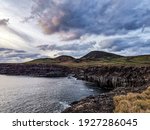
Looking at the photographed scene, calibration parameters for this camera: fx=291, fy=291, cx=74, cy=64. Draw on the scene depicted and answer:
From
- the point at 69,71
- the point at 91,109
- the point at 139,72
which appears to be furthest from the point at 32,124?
the point at 69,71

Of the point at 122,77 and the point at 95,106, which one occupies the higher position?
the point at 122,77

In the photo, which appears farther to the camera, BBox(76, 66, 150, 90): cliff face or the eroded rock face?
BBox(76, 66, 150, 90): cliff face

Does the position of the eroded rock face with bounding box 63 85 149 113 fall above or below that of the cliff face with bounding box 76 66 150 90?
below

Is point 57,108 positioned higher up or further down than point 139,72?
further down

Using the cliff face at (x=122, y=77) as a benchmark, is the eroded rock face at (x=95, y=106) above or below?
below

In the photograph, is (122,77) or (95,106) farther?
(122,77)

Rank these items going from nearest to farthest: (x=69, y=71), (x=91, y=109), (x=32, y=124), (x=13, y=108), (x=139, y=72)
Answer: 1. (x=32, y=124)
2. (x=91, y=109)
3. (x=13, y=108)
4. (x=139, y=72)
5. (x=69, y=71)

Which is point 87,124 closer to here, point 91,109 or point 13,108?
point 91,109

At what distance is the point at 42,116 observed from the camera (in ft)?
63.5

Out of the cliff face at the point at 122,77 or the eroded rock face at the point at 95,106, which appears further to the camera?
the cliff face at the point at 122,77

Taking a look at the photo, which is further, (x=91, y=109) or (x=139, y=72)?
(x=139, y=72)

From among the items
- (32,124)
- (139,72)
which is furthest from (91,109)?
(139,72)

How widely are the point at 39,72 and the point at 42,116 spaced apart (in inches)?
6903

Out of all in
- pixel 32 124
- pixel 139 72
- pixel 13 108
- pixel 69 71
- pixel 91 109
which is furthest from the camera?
pixel 69 71
